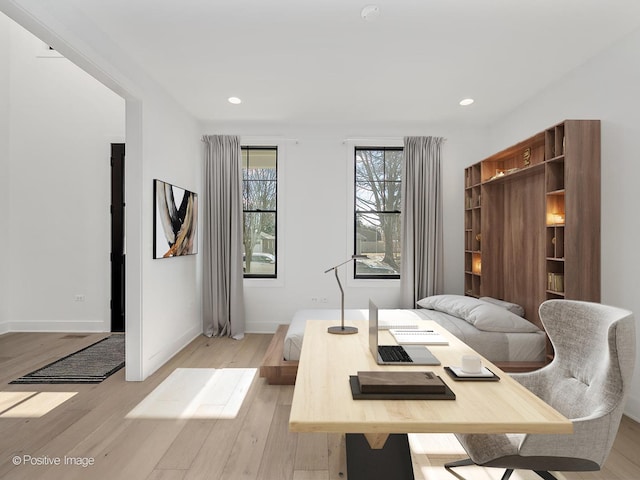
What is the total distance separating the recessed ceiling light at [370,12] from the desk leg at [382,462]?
2.48 meters

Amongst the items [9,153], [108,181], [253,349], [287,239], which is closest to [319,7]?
[287,239]

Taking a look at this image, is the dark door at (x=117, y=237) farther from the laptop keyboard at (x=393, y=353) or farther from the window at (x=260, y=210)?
the laptop keyboard at (x=393, y=353)

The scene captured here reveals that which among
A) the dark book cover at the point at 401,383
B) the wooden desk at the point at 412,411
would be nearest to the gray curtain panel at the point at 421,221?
the wooden desk at the point at 412,411

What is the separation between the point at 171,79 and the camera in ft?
11.8

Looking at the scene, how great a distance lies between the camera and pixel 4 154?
4844mm

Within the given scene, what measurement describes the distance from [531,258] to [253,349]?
10.2 feet

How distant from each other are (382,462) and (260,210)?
157 inches

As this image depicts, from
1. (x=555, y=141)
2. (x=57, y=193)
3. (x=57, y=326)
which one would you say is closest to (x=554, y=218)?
(x=555, y=141)

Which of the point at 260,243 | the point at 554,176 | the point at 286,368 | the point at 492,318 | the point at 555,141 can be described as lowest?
the point at 286,368

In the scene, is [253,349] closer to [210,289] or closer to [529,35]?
[210,289]

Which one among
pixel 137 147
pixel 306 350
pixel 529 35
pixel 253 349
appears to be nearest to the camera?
pixel 306 350

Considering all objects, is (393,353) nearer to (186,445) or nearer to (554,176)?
(186,445)

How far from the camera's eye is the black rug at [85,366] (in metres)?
3.32

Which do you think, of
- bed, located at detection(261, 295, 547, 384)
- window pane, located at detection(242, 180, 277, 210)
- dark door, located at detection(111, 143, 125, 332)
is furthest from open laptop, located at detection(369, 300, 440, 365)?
dark door, located at detection(111, 143, 125, 332)
